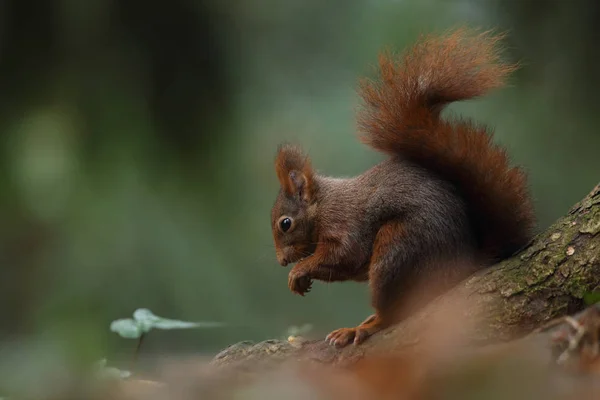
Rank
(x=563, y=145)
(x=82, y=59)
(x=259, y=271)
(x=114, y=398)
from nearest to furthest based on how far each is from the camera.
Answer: (x=114, y=398)
(x=563, y=145)
(x=82, y=59)
(x=259, y=271)

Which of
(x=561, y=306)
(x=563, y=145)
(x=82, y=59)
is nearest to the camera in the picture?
(x=561, y=306)

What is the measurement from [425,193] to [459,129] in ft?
0.60

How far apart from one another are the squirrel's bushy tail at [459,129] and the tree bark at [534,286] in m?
0.17

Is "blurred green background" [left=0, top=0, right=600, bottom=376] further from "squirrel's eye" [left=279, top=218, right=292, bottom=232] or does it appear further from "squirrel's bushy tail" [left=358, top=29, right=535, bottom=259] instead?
"squirrel's bushy tail" [left=358, top=29, right=535, bottom=259]

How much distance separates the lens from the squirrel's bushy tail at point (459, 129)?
1536 mm

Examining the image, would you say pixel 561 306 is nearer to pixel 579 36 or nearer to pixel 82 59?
pixel 579 36

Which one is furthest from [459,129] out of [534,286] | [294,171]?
[294,171]

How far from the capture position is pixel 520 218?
1525 mm

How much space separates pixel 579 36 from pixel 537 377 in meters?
3.04

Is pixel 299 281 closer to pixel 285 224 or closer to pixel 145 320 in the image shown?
pixel 285 224

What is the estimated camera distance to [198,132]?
10.4ft

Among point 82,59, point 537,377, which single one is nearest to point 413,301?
point 537,377

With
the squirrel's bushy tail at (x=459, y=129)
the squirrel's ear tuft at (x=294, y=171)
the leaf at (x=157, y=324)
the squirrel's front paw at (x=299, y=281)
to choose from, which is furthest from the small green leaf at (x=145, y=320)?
the squirrel's bushy tail at (x=459, y=129)

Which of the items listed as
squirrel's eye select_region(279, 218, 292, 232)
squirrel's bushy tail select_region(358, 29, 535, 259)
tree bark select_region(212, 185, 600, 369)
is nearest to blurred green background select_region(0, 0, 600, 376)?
squirrel's eye select_region(279, 218, 292, 232)
